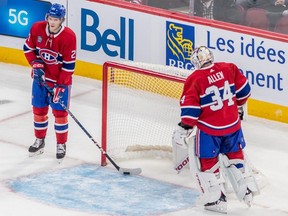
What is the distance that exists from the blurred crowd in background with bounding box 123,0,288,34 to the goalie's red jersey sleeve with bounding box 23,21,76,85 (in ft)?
7.48

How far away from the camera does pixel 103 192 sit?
30.0ft

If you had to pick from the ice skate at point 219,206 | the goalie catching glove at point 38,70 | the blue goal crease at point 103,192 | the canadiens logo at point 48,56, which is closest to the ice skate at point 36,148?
the blue goal crease at point 103,192

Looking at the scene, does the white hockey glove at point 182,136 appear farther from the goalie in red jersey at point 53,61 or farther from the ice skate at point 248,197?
the goalie in red jersey at point 53,61

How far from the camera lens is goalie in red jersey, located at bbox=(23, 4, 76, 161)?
9.41 meters

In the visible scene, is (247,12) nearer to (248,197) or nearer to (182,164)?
(182,164)

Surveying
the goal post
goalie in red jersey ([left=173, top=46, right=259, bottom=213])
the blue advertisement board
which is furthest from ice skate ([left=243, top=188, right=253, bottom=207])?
the blue advertisement board

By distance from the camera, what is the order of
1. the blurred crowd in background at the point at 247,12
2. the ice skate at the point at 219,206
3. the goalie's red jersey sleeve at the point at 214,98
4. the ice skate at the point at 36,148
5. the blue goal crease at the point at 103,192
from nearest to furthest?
the goalie's red jersey sleeve at the point at 214,98
the ice skate at the point at 219,206
the blue goal crease at the point at 103,192
the ice skate at the point at 36,148
the blurred crowd in background at the point at 247,12

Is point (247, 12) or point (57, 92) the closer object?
point (57, 92)

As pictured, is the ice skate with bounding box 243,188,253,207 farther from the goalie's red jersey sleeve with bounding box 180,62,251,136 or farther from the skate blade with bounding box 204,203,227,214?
the goalie's red jersey sleeve with bounding box 180,62,251,136

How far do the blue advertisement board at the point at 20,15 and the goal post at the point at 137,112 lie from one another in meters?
2.51

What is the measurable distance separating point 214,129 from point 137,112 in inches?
66.5

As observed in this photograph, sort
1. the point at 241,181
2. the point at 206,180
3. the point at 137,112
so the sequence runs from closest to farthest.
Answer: the point at 206,180
the point at 241,181
the point at 137,112

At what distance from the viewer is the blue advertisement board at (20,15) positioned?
12221 mm

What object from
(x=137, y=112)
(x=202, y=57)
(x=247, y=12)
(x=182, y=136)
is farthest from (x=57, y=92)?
(x=247, y=12)
